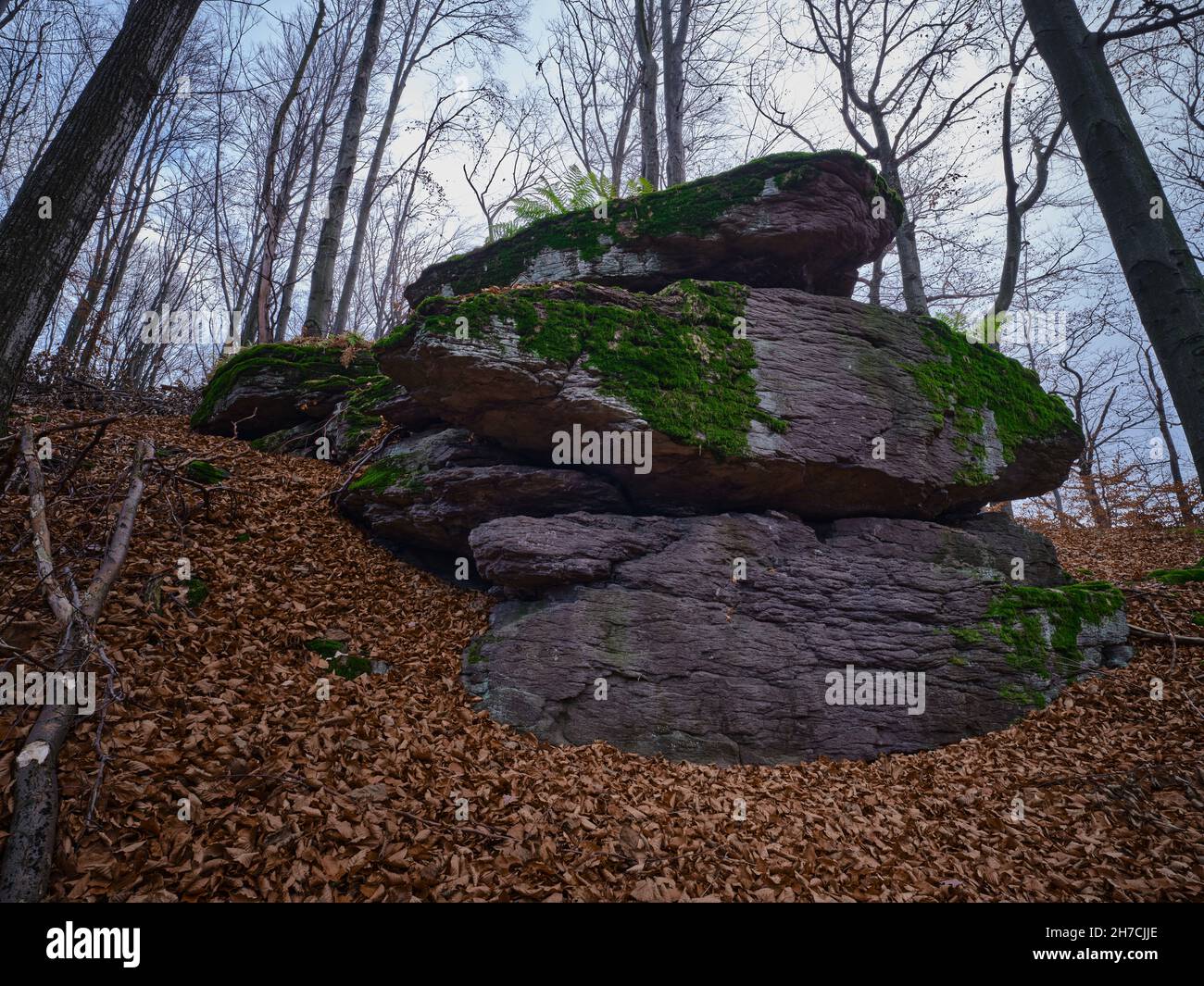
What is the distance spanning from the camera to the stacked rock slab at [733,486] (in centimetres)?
565

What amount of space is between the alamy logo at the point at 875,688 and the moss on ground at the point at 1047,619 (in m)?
1.16

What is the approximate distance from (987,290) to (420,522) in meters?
20.2

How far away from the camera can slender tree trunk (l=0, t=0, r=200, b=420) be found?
4.80 meters

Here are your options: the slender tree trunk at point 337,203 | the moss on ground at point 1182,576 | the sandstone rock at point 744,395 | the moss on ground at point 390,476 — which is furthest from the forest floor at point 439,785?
the slender tree trunk at point 337,203

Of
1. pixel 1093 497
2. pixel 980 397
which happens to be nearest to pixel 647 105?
pixel 980 397

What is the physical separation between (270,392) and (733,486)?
7.32 m

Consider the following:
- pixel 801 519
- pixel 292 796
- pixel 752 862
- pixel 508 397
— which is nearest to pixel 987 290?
pixel 801 519

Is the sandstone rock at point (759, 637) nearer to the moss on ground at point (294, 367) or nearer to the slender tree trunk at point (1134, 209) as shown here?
the slender tree trunk at point (1134, 209)

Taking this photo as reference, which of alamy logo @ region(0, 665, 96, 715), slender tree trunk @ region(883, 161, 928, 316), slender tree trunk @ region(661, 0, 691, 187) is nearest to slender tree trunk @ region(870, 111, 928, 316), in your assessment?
slender tree trunk @ region(883, 161, 928, 316)

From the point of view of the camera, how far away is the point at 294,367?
934 cm

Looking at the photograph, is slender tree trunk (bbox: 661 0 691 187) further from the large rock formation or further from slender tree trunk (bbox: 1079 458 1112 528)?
slender tree trunk (bbox: 1079 458 1112 528)

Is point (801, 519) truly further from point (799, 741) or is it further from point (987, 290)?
point (987, 290)
